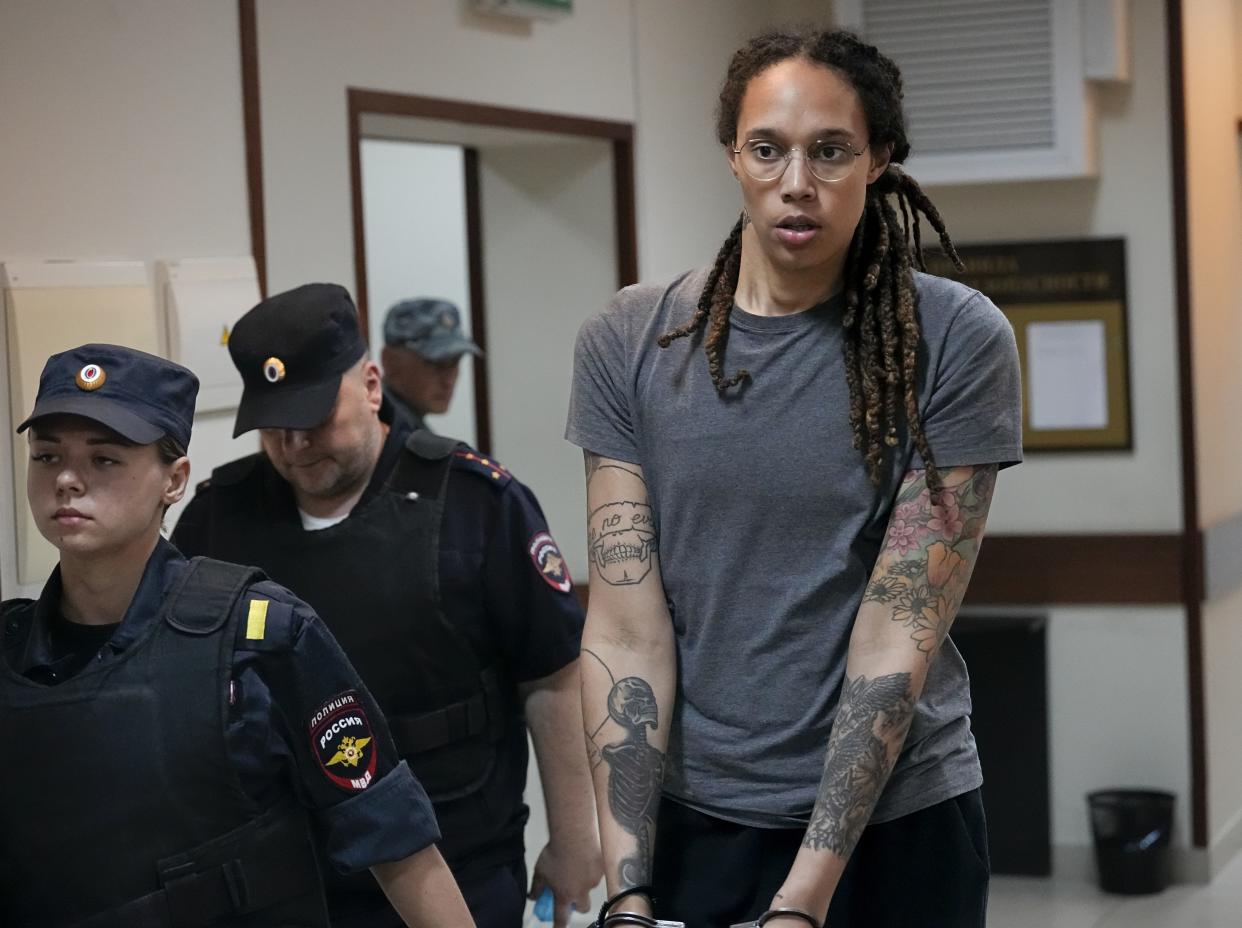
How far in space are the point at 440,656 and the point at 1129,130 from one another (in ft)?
11.3

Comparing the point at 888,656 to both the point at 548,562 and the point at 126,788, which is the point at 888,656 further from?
the point at 548,562

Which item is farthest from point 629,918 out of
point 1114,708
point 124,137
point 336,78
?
point 1114,708

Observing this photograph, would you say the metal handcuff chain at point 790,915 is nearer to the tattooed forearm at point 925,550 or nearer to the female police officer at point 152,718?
the tattooed forearm at point 925,550

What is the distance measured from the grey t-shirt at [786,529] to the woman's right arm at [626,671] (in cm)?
3

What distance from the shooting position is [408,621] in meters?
2.53

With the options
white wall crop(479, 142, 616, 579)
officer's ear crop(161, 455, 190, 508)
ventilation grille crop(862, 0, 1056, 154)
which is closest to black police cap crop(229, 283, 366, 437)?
officer's ear crop(161, 455, 190, 508)

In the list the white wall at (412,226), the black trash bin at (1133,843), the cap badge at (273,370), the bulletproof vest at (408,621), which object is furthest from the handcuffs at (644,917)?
the white wall at (412,226)

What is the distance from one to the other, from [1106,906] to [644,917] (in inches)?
143

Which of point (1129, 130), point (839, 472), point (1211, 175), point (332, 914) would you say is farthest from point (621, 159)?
point (839, 472)

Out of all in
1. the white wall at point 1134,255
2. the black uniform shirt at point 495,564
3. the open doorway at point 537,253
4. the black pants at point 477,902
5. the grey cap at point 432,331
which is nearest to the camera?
the black pants at point 477,902

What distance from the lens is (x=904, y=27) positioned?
16.9ft

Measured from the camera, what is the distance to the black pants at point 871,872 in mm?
1815

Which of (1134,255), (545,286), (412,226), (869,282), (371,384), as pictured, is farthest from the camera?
(412,226)

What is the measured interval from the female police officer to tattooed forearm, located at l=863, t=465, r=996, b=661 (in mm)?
585
